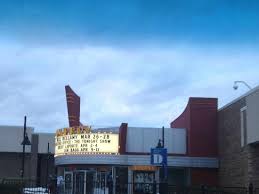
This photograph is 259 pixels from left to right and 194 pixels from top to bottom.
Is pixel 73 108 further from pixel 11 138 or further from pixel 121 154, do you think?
pixel 11 138

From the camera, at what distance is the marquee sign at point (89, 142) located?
147ft

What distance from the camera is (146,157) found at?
148ft

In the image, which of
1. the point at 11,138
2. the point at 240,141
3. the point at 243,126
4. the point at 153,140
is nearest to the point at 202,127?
the point at 153,140

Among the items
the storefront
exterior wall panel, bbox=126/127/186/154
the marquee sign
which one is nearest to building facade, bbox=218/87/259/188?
the storefront

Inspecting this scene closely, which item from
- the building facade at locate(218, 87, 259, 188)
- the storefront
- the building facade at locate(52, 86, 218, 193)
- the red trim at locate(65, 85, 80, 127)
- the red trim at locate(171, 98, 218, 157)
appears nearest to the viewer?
the building facade at locate(218, 87, 259, 188)

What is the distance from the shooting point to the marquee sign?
147 feet

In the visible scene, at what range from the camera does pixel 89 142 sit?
45.1 metres

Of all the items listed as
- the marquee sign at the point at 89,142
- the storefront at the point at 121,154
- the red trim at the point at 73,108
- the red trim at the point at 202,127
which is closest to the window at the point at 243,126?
the red trim at the point at 202,127

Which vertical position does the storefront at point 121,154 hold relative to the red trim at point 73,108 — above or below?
below

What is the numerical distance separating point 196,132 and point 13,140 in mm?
26433

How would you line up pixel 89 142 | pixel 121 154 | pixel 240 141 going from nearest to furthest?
pixel 240 141 → pixel 121 154 → pixel 89 142

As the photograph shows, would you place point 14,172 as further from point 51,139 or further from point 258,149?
point 258,149

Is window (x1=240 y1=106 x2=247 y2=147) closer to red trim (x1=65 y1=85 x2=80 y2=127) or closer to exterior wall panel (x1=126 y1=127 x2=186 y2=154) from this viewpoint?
exterior wall panel (x1=126 y1=127 x2=186 y2=154)

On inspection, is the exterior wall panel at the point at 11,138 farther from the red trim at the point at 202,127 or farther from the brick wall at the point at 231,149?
the brick wall at the point at 231,149
